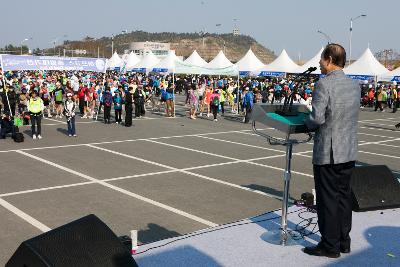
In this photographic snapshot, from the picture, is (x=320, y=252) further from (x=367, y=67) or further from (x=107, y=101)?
Result: (x=367, y=67)

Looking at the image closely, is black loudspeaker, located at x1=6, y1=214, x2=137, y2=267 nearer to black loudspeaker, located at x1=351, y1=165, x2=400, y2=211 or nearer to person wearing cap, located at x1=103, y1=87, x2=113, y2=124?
black loudspeaker, located at x1=351, y1=165, x2=400, y2=211

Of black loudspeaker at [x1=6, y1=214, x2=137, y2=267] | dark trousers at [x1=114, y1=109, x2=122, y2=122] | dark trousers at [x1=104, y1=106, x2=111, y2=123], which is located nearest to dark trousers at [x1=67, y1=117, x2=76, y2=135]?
dark trousers at [x1=104, y1=106, x2=111, y2=123]

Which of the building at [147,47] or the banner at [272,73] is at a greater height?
the building at [147,47]

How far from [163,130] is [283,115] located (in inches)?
560

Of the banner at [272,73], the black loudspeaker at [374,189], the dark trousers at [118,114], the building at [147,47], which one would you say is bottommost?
the dark trousers at [118,114]

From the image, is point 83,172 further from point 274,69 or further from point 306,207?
point 274,69

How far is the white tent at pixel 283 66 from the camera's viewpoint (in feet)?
122

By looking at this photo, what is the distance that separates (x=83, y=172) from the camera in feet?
33.8

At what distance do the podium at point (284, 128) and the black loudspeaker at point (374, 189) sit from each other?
1.28 metres

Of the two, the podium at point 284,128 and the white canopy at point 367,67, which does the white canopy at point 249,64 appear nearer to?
the white canopy at point 367,67

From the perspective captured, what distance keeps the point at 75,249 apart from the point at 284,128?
206 centimetres

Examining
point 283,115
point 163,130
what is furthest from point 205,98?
point 283,115

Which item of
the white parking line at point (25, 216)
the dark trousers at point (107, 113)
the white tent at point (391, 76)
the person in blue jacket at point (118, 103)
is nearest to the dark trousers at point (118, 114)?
the person in blue jacket at point (118, 103)

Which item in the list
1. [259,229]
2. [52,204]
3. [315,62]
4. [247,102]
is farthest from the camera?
[315,62]
